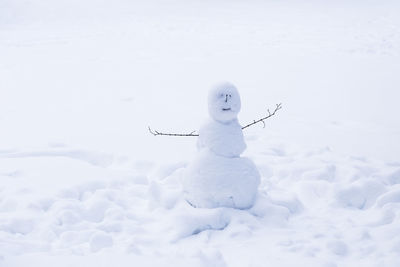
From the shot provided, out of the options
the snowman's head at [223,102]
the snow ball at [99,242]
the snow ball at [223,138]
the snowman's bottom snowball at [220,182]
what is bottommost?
the snow ball at [99,242]

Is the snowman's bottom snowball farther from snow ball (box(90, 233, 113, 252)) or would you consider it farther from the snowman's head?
snow ball (box(90, 233, 113, 252))

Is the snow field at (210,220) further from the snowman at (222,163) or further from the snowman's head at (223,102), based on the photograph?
the snowman's head at (223,102)

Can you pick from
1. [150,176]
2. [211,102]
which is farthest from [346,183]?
[150,176]

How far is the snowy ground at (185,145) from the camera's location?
10.3 ft

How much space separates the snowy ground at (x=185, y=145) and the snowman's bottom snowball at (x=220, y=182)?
0.09 meters

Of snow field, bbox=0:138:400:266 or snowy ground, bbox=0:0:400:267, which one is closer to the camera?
snow field, bbox=0:138:400:266

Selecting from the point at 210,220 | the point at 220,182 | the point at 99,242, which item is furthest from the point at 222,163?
the point at 99,242

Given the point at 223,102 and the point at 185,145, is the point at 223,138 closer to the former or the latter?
the point at 223,102

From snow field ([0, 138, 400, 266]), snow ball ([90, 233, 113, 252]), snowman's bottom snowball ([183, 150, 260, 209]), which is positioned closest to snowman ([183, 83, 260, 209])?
snowman's bottom snowball ([183, 150, 260, 209])

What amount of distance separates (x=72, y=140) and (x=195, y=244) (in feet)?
8.42

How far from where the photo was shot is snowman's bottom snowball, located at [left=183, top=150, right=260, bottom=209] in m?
3.44

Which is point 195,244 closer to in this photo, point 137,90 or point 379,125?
point 379,125

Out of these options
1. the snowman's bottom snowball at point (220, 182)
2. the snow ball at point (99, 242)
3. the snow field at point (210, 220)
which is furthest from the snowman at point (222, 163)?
the snow ball at point (99, 242)

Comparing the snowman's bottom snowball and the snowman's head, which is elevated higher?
the snowman's head
